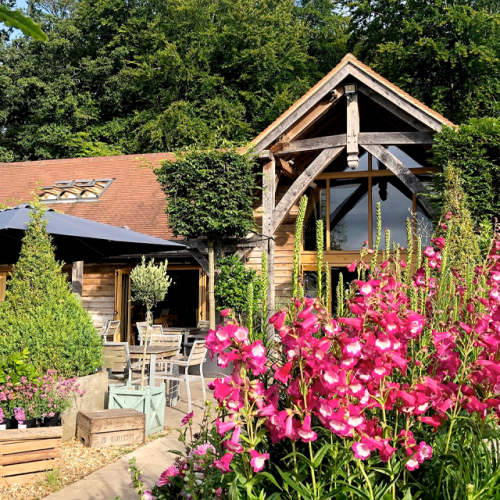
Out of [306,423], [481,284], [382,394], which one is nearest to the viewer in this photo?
[306,423]

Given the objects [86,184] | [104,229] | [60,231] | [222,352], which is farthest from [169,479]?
[86,184]

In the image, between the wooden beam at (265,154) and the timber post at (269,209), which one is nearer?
the wooden beam at (265,154)

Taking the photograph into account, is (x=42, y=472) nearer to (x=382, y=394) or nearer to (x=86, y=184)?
(x=382, y=394)

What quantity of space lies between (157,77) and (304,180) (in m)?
14.8

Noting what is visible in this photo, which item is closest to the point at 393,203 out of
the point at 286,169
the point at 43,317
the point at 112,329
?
the point at 286,169

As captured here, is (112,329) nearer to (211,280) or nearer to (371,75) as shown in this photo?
(211,280)

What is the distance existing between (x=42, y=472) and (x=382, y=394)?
315cm

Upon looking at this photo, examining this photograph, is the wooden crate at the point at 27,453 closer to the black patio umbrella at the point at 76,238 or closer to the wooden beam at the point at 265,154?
the black patio umbrella at the point at 76,238

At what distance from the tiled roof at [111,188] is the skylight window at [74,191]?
186 mm

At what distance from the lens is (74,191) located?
1459 centimetres

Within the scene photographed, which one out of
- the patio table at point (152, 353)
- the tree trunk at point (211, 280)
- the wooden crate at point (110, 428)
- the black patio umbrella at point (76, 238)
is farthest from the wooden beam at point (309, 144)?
the wooden crate at point (110, 428)

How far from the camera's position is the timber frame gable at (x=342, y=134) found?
355 inches

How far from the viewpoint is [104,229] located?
641 centimetres

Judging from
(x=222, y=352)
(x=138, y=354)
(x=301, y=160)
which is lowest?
(x=138, y=354)
